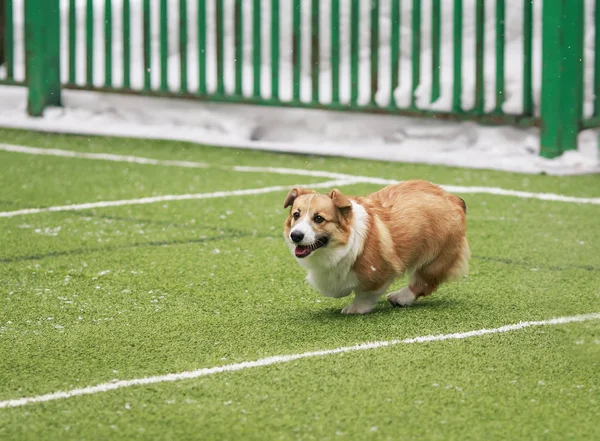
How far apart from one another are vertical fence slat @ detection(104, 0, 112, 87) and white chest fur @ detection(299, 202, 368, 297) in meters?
7.22

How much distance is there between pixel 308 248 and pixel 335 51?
6.11 meters

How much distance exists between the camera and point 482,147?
9.82 meters

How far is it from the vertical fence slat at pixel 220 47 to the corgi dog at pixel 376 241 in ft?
20.4

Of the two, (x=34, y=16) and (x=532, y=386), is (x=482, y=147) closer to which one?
(x=34, y=16)

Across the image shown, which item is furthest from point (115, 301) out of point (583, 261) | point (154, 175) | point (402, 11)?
→ point (402, 11)

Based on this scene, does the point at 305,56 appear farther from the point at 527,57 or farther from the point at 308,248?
the point at 308,248

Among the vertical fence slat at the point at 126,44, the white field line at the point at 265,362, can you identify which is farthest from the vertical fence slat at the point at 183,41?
the white field line at the point at 265,362

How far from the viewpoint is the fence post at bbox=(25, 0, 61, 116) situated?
38.4 feet

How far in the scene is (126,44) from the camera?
11.6m

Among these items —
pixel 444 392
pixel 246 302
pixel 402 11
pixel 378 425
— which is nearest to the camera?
pixel 378 425

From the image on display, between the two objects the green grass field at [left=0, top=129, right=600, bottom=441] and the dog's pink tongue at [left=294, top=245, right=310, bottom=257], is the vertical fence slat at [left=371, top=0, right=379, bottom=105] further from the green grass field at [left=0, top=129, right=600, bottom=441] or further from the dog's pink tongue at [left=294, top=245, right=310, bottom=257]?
the dog's pink tongue at [left=294, top=245, right=310, bottom=257]

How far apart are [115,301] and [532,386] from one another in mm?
1949

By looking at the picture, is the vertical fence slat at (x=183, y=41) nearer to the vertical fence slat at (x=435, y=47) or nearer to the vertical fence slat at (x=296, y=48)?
the vertical fence slat at (x=296, y=48)

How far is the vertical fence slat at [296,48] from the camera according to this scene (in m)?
10.7
